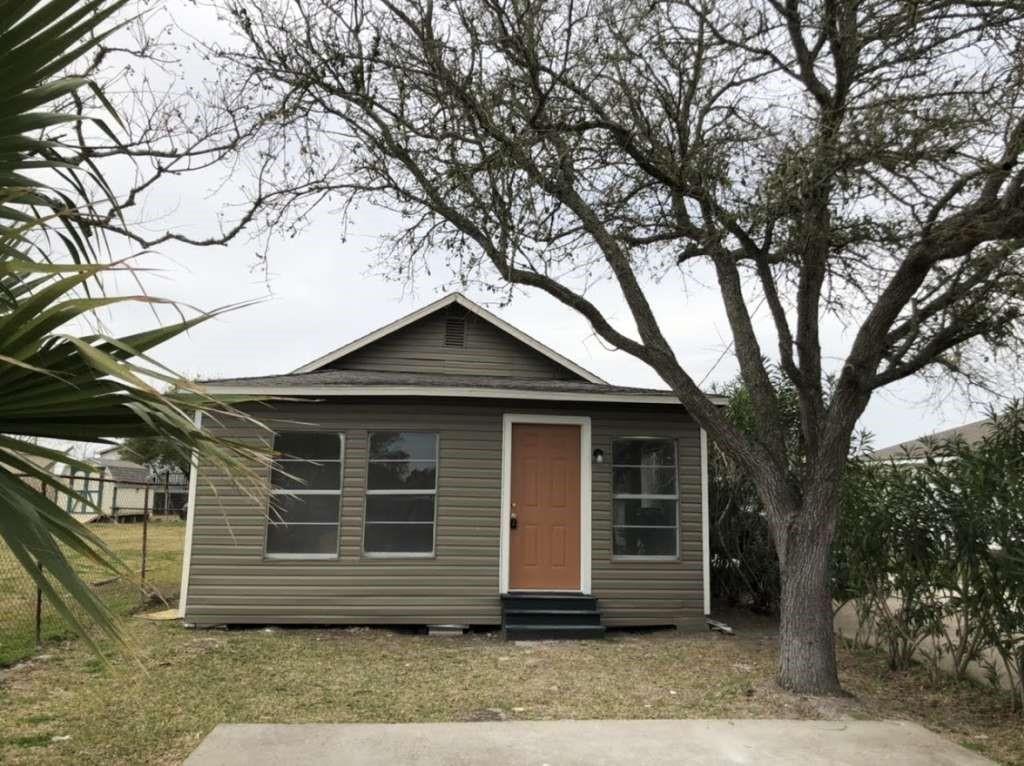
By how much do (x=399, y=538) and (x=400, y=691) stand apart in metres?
3.35

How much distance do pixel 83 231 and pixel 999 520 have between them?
6397 mm

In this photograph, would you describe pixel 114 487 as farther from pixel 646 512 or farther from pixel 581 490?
pixel 646 512

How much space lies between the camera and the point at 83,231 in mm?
2451

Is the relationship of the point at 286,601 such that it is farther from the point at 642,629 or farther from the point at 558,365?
the point at 558,365

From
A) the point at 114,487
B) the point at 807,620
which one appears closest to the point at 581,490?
the point at 807,620

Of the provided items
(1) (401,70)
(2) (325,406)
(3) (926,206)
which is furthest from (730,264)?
(2) (325,406)

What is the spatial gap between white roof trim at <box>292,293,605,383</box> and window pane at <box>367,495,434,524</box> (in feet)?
8.69

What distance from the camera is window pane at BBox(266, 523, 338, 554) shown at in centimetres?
928

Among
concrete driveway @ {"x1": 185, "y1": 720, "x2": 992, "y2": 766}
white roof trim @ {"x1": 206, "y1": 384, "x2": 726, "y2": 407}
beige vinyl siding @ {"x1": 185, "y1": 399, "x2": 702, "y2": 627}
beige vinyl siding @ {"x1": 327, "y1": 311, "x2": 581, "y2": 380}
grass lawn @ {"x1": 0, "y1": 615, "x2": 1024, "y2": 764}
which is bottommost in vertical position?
grass lawn @ {"x1": 0, "y1": 615, "x2": 1024, "y2": 764}

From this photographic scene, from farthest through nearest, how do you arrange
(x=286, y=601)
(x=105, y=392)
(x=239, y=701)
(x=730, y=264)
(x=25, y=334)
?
(x=286, y=601), (x=730, y=264), (x=239, y=701), (x=105, y=392), (x=25, y=334)

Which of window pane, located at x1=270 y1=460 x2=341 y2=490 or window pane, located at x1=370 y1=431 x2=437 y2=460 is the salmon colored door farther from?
window pane, located at x1=270 y1=460 x2=341 y2=490

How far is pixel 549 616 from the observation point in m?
8.96

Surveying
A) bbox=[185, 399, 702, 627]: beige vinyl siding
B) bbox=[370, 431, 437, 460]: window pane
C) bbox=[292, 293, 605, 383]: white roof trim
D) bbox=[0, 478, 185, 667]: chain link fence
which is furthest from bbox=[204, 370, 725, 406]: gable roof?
bbox=[0, 478, 185, 667]: chain link fence

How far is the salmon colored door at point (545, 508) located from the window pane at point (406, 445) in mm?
1080
